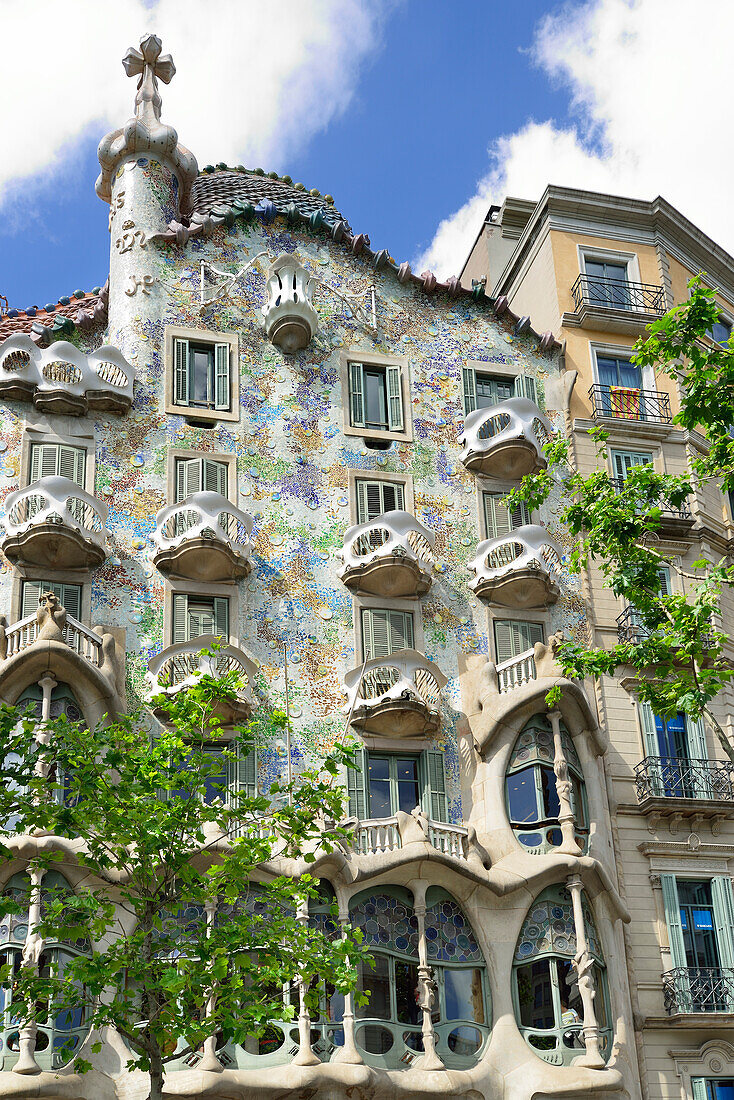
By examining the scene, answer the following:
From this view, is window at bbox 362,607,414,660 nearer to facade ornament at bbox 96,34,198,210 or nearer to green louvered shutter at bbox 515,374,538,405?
green louvered shutter at bbox 515,374,538,405

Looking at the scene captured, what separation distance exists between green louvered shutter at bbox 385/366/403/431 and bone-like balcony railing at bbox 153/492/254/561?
193 inches

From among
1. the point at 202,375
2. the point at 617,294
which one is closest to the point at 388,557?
the point at 202,375

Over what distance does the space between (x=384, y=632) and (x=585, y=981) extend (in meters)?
8.07

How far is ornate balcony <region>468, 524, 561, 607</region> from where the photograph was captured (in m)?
29.0

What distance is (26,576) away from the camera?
26875mm

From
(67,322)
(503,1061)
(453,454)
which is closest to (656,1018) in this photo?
(503,1061)

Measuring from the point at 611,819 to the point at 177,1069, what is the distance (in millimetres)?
10275

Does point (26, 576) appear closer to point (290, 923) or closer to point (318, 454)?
point (318, 454)

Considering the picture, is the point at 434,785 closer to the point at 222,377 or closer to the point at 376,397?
the point at 376,397

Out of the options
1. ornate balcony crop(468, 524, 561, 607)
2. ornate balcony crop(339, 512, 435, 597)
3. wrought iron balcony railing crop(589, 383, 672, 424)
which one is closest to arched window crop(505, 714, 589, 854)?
ornate balcony crop(468, 524, 561, 607)

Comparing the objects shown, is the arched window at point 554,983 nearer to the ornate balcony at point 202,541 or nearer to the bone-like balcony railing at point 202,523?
the ornate balcony at point 202,541

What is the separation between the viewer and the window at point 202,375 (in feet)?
98.7

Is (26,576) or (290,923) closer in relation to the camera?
(290,923)

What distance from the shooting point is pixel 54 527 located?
2638 centimetres
